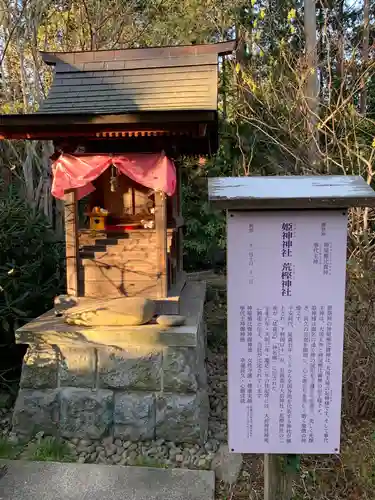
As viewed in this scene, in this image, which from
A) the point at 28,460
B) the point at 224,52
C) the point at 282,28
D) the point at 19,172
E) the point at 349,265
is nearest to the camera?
the point at 28,460

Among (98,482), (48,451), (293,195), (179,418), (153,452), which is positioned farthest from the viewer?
(179,418)

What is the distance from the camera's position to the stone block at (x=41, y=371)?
4.18 metres

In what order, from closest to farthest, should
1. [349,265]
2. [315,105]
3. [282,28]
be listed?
A: [349,265] < [315,105] < [282,28]

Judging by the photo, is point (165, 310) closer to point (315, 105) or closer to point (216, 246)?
point (315, 105)

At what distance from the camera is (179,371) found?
161 inches

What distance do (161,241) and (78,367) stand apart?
163 cm

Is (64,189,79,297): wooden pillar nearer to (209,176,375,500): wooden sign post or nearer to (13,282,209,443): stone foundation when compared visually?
(13,282,209,443): stone foundation

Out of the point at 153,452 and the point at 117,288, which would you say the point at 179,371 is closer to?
the point at 153,452

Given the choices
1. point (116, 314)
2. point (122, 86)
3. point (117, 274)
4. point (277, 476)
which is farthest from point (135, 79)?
point (277, 476)

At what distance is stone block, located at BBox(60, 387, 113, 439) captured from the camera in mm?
4062

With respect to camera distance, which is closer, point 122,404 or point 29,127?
point 122,404

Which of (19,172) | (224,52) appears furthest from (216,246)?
(224,52)

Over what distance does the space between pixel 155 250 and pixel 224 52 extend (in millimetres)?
2855

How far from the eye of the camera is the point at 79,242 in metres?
5.15
